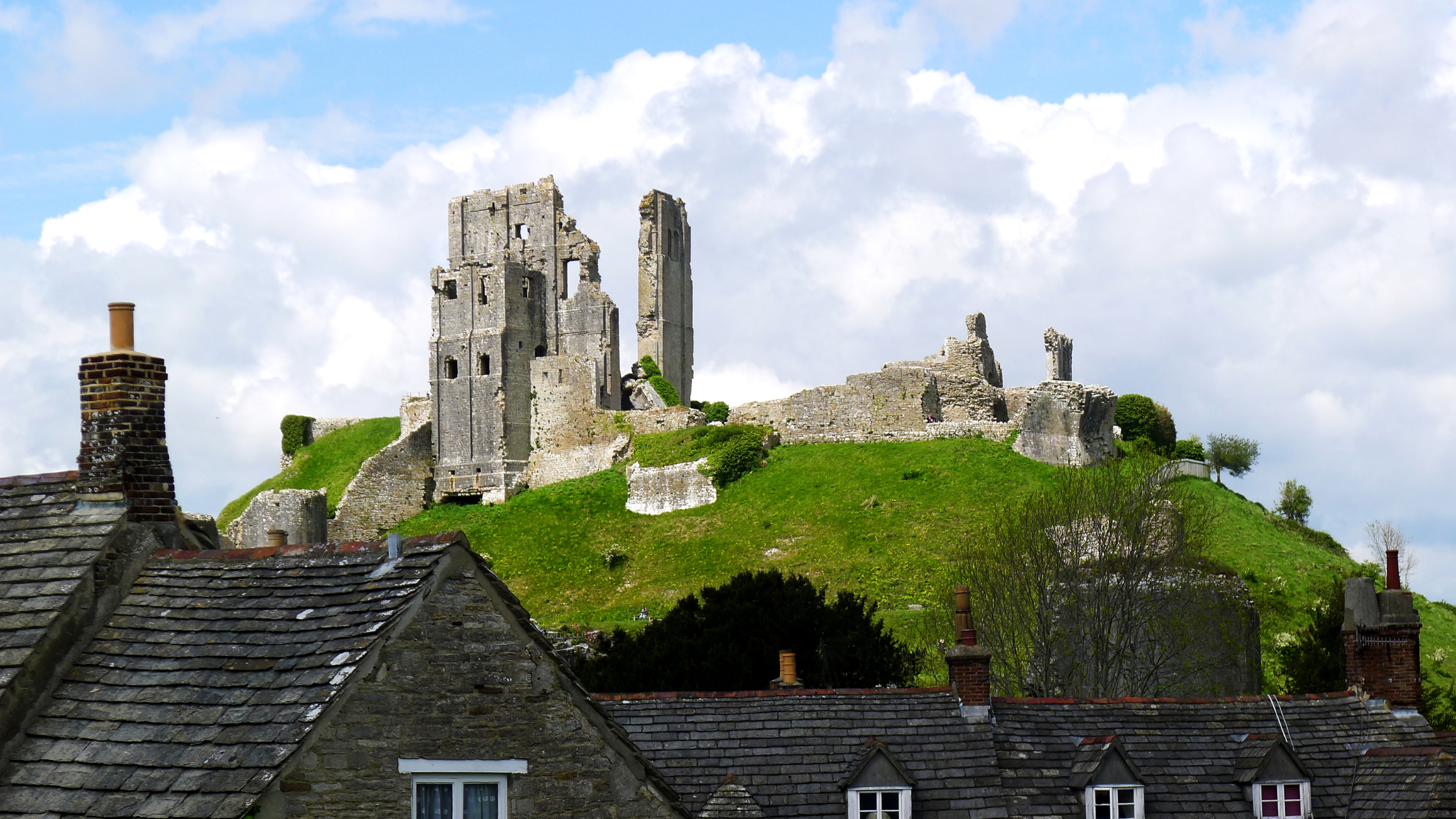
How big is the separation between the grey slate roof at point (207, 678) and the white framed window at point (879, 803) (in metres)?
10.3

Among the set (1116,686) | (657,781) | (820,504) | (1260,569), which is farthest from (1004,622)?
(657,781)

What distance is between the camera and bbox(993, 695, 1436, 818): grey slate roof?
800 inches

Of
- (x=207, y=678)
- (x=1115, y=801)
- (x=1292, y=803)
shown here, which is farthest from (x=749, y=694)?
(x=207, y=678)

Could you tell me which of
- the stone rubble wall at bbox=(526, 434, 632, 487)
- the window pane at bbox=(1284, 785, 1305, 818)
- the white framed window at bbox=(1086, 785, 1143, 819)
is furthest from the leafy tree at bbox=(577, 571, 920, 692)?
the stone rubble wall at bbox=(526, 434, 632, 487)

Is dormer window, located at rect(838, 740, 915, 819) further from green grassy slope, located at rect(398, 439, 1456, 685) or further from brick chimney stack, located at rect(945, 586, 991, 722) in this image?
green grassy slope, located at rect(398, 439, 1456, 685)

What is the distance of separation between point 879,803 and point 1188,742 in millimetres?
5026

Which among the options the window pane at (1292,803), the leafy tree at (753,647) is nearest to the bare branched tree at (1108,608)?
the leafy tree at (753,647)

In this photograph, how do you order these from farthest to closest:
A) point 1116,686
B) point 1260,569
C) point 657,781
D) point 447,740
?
point 1260,569, point 1116,686, point 657,781, point 447,740

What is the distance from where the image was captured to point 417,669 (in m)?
9.99

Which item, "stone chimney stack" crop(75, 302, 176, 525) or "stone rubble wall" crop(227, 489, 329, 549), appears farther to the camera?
"stone rubble wall" crop(227, 489, 329, 549)

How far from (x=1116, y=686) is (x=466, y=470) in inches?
1535

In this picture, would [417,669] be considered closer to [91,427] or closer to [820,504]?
[91,427]

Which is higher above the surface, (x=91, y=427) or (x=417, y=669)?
(x=91, y=427)

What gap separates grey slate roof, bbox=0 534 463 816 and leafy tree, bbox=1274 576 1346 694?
25549 millimetres
